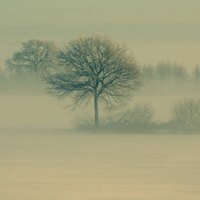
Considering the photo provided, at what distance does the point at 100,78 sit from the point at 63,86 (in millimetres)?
2636

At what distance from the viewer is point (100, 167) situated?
61.0ft

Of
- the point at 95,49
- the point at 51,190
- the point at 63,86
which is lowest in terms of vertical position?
the point at 51,190

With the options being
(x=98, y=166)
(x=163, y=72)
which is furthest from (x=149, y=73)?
(x=98, y=166)

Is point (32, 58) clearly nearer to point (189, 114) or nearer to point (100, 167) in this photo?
point (189, 114)

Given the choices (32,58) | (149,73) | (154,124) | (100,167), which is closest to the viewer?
(100,167)

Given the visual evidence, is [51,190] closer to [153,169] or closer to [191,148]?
[153,169]

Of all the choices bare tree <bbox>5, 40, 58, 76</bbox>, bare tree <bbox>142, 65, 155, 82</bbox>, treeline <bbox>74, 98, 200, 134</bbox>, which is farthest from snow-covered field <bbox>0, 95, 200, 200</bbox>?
bare tree <bbox>142, 65, 155, 82</bbox>

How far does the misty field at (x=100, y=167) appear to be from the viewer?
46.4ft

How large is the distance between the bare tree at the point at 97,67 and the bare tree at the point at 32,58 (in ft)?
133

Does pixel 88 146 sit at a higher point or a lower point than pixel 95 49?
lower

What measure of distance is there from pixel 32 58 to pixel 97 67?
42554 mm

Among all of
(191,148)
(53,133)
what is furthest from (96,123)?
(191,148)

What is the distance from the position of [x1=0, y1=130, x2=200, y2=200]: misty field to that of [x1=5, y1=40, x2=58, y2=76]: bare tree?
1682 inches

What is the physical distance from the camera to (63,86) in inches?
1222
